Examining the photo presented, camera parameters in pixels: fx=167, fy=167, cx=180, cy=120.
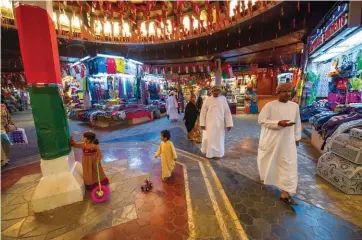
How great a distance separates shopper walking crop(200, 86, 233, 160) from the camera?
4.29 metres

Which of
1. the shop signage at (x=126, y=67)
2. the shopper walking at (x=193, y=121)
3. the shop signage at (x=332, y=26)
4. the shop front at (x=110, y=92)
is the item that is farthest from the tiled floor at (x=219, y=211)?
the shop signage at (x=126, y=67)

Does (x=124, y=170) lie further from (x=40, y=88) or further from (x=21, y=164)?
(x=21, y=164)

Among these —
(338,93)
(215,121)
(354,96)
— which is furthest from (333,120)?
(338,93)

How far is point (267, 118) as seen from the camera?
108 inches

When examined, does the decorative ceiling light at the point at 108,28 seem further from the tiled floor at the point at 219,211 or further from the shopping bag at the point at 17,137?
the tiled floor at the point at 219,211

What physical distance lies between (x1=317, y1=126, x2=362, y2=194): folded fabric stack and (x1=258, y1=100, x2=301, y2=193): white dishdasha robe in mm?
1101

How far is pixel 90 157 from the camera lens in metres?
2.91

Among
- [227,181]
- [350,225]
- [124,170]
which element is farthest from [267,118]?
[124,170]

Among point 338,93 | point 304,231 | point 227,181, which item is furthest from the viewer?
point 338,93

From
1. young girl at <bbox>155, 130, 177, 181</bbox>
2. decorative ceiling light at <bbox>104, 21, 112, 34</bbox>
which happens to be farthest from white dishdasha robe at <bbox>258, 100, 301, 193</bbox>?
decorative ceiling light at <bbox>104, 21, 112, 34</bbox>

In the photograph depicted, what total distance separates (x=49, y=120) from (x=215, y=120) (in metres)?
3.37

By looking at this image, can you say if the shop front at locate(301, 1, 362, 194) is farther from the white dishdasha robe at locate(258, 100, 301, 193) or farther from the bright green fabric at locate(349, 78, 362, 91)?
the white dishdasha robe at locate(258, 100, 301, 193)

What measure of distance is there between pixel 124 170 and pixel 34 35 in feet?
9.52

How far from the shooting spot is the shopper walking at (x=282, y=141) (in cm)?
252
